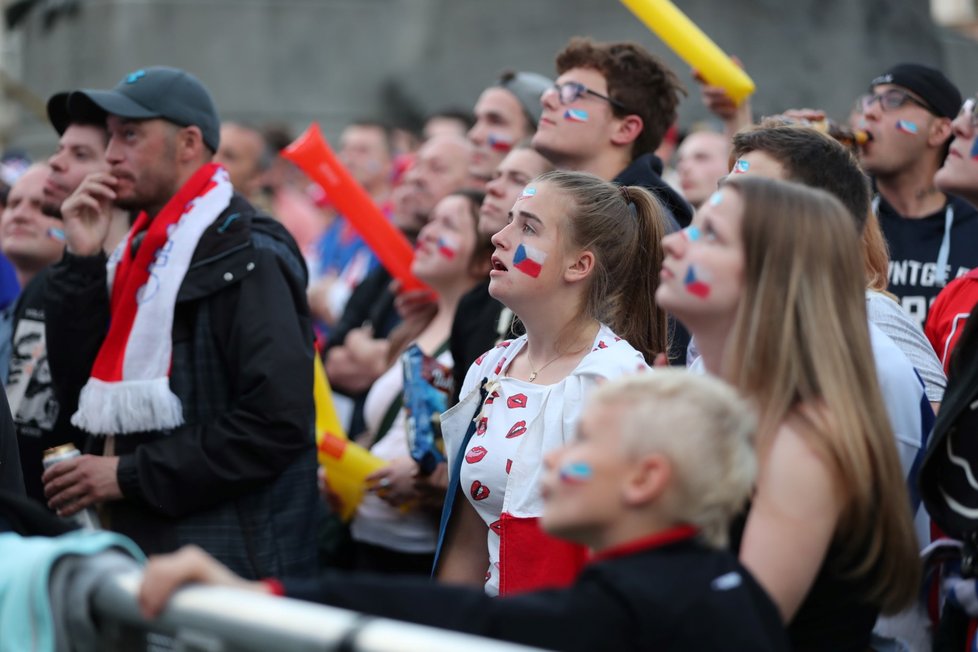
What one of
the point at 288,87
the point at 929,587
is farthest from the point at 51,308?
the point at 288,87

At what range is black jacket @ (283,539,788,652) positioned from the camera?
214 centimetres

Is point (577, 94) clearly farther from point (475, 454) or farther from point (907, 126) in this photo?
point (475, 454)

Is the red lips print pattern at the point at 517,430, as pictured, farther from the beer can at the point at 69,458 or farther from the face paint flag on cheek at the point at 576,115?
the face paint flag on cheek at the point at 576,115

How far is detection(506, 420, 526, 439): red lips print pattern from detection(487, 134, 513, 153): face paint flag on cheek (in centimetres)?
305

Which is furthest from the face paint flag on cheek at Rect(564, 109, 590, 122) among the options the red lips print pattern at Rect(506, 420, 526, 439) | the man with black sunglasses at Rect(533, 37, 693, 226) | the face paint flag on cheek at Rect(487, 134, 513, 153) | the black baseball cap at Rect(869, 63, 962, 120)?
the red lips print pattern at Rect(506, 420, 526, 439)

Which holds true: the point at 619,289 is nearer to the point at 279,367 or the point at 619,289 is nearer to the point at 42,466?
the point at 279,367

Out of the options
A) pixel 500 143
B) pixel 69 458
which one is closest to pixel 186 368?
pixel 69 458

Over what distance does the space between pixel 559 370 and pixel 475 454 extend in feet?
1.01

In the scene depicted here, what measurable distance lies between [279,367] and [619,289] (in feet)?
3.90

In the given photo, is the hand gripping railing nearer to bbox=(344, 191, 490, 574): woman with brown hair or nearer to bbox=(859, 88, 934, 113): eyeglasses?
bbox=(344, 191, 490, 574): woman with brown hair

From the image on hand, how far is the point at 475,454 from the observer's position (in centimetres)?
341

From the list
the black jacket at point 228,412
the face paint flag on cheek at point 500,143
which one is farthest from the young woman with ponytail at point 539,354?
the face paint flag on cheek at point 500,143

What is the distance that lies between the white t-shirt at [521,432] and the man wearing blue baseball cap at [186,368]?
3.12ft

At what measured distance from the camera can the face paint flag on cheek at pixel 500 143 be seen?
20.5 ft
